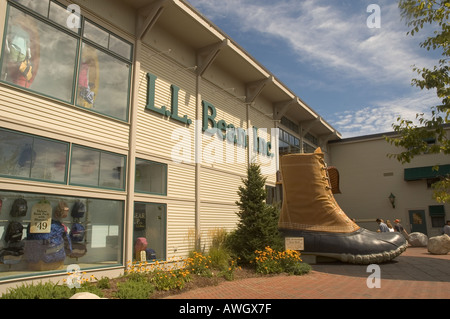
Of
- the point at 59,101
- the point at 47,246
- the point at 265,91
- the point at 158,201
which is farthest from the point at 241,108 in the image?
the point at 47,246

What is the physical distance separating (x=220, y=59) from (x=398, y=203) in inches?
730

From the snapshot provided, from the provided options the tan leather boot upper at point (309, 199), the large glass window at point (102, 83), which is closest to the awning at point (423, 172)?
the tan leather boot upper at point (309, 199)

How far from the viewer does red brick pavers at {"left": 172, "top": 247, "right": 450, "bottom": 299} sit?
6.95m

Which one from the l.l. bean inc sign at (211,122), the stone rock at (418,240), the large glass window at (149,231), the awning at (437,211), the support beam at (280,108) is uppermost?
the support beam at (280,108)

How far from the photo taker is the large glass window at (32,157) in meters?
7.43

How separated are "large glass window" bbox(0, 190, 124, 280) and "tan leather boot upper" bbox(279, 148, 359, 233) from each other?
557 cm

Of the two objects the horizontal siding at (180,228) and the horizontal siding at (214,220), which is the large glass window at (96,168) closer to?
the horizontal siding at (180,228)

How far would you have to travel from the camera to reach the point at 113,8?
1062 cm

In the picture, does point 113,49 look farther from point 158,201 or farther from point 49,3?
point 158,201

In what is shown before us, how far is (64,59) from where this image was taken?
8.91 m

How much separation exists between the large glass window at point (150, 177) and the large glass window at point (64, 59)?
5.30 feet

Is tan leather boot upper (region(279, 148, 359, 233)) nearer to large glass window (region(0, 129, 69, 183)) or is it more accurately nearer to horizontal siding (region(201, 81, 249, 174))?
horizontal siding (region(201, 81, 249, 174))

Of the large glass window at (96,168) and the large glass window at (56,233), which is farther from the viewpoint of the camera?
the large glass window at (96,168)

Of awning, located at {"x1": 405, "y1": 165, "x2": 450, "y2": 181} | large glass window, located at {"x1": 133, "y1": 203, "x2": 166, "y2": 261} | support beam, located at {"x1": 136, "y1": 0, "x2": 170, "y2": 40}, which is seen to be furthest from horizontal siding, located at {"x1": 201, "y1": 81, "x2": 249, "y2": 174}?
awning, located at {"x1": 405, "y1": 165, "x2": 450, "y2": 181}
